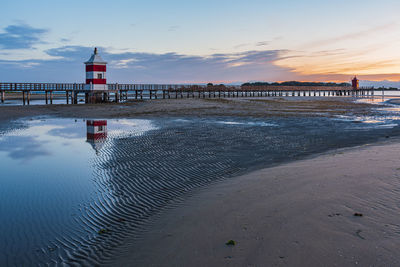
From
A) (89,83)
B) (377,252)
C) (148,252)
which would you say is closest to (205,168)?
(148,252)

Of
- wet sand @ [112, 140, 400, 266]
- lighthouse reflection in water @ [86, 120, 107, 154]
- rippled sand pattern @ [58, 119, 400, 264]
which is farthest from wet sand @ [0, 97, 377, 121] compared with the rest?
wet sand @ [112, 140, 400, 266]

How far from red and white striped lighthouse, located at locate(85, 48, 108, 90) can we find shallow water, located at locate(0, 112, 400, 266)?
81.8 feet

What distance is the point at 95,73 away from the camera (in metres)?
40.3

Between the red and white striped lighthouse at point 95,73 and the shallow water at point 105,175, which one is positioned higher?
the red and white striped lighthouse at point 95,73

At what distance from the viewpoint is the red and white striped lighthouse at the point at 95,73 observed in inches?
1563

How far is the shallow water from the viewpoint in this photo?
16.0 feet

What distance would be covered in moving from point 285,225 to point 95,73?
39632mm

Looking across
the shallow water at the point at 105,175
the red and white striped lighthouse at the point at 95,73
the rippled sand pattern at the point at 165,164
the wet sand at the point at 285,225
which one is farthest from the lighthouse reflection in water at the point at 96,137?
the red and white striped lighthouse at the point at 95,73

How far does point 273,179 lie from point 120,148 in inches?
272

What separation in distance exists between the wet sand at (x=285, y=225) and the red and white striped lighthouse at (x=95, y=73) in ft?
120

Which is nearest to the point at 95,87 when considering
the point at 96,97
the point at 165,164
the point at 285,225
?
the point at 96,97

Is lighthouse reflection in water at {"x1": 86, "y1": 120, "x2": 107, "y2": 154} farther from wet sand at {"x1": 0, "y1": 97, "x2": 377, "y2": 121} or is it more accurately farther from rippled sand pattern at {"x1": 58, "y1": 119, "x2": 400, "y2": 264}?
wet sand at {"x1": 0, "y1": 97, "x2": 377, "y2": 121}

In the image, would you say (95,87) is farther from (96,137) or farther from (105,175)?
(105,175)

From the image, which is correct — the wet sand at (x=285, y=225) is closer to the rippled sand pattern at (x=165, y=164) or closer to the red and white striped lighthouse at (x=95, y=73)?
the rippled sand pattern at (x=165, y=164)
